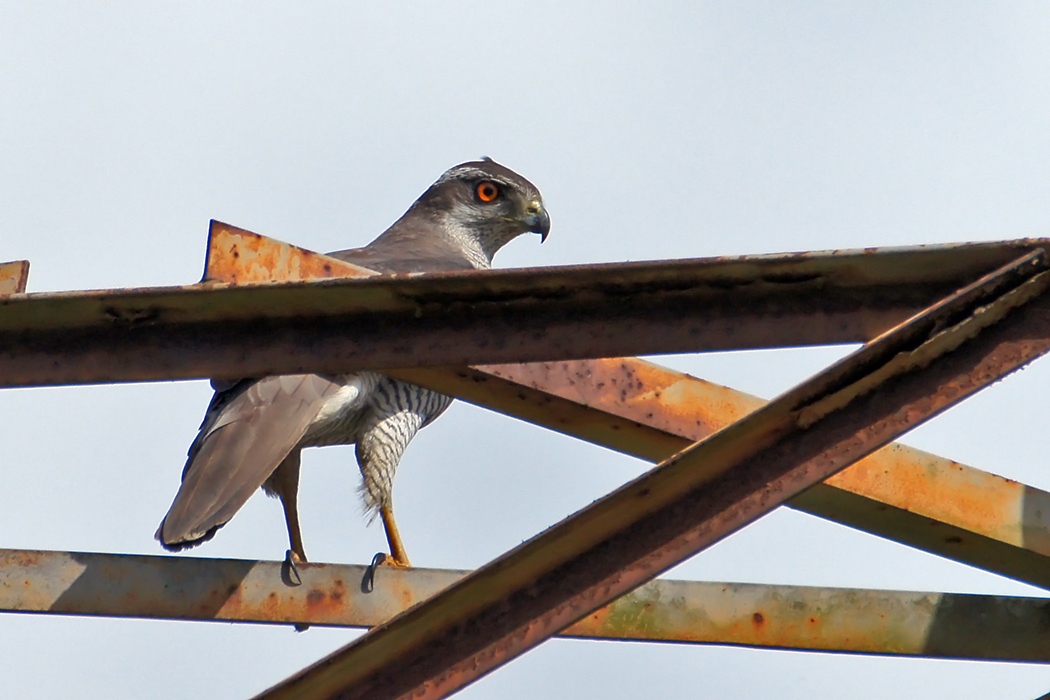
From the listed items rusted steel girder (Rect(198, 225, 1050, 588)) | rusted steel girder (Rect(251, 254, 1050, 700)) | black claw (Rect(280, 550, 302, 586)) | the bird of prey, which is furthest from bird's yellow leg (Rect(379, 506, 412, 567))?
rusted steel girder (Rect(251, 254, 1050, 700))

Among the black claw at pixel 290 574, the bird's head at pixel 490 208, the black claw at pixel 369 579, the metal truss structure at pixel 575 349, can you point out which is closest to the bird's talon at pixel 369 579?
the black claw at pixel 369 579

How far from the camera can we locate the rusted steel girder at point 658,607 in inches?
105

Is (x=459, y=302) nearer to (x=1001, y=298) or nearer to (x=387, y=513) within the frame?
(x=1001, y=298)

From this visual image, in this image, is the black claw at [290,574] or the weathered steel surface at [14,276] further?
the black claw at [290,574]

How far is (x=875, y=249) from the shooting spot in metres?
1.89

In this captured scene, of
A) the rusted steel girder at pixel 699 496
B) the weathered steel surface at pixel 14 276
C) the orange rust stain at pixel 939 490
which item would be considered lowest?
the rusted steel girder at pixel 699 496

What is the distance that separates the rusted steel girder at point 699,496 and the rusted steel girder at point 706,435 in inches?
15.3

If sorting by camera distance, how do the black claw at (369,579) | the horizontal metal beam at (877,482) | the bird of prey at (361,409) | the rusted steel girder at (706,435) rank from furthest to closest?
the bird of prey at (361,409), the black claw at (369,579), the horizontal metal beam at (877,482), the rusted steel girder at (706,435)

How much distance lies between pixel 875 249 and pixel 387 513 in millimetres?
3316

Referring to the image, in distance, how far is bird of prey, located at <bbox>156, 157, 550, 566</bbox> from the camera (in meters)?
3.68

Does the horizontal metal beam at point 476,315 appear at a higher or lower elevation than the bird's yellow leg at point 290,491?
lower

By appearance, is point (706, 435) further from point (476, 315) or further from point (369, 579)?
point (369, 579)

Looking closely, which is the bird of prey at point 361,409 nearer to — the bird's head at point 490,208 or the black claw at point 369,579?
the bird's head at point 490,208

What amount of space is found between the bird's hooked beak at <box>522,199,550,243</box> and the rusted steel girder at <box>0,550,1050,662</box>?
4076mm
